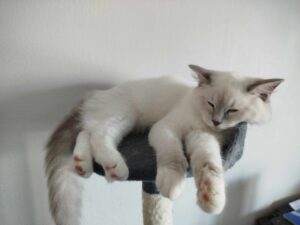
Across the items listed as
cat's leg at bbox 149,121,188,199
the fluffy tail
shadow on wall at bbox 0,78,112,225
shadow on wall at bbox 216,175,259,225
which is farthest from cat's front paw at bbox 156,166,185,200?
shadow on wall at bbox 216,175,259,225

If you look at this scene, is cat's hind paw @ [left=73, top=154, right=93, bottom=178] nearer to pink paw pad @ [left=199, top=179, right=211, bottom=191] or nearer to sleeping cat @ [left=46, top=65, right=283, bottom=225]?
sleeping cat @ [left=46, top=65, right=283, bottom=225]

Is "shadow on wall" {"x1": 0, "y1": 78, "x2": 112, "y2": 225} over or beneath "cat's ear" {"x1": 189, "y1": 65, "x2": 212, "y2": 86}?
beneath

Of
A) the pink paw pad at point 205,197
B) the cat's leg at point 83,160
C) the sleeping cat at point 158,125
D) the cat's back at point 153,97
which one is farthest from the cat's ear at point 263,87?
the cat's leg at point 83,160

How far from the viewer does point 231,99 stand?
100 centimetres

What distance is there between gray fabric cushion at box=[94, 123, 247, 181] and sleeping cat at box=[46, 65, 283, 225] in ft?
0.08

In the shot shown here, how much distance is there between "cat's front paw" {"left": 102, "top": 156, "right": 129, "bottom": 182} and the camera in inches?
34.7

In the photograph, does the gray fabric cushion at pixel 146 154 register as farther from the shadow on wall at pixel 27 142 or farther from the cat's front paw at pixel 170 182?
the shadow on wall at pixel 27 142

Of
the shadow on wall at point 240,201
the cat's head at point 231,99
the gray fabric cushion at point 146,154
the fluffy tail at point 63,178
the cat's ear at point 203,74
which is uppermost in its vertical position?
the cat's ear at point 203,74

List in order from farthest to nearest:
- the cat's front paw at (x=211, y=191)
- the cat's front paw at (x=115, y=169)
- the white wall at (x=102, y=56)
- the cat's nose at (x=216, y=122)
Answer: the white wall at (x=102, y=56) < the cat's nose at (x=216, y=122) < the cat's front paw at (x=115, y=169) < the cat's front paw at (x=211, y=191)

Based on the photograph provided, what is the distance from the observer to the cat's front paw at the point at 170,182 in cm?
80

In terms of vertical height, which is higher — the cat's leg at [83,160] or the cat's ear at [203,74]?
the cat's ear at [203,74]

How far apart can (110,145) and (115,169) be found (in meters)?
0.11

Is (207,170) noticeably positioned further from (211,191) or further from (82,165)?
(82,165)

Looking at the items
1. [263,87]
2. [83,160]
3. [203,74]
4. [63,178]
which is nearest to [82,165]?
[83,160]
